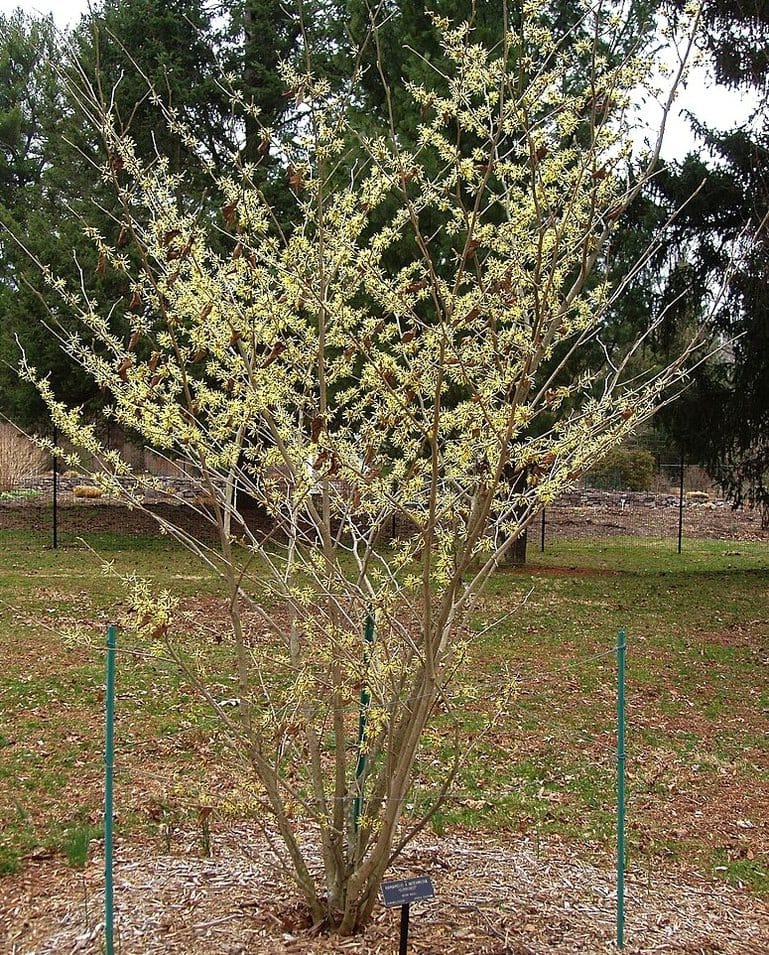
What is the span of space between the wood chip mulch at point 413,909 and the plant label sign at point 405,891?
457 mm

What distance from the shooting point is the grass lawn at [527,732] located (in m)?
4.50

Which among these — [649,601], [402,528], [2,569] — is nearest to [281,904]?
[649,601]

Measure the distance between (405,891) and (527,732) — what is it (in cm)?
333

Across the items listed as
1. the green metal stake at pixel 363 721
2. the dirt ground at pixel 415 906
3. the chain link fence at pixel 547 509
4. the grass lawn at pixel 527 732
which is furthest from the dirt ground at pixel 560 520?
the green metal stake at pixel 363 721

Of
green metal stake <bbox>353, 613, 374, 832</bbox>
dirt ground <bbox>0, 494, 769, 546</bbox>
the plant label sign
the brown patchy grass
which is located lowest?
the brown patchy grass

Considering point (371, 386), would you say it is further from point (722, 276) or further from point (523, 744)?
point (722, 276)

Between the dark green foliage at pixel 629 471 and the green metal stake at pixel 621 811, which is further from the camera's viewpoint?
the dark green foliage at pixel 629 471

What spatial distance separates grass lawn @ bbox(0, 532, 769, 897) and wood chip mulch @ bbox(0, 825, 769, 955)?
0.24m

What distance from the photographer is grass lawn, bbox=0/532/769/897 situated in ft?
14.8

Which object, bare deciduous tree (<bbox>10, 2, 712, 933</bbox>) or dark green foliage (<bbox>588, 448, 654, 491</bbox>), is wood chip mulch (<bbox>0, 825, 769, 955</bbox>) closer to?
bare deciduous tree (<bbox>10, 2, 712, 933</bbox>)

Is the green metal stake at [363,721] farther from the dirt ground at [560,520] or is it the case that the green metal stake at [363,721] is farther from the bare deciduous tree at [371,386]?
the dirt ground at [560,520]

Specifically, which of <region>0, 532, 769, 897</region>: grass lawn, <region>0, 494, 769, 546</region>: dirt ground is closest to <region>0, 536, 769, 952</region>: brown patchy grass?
<region>0, 532, 769, 897</region>: grass lawn

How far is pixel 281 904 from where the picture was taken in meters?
3.51

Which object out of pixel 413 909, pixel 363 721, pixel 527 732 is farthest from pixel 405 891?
pixel 527 732
